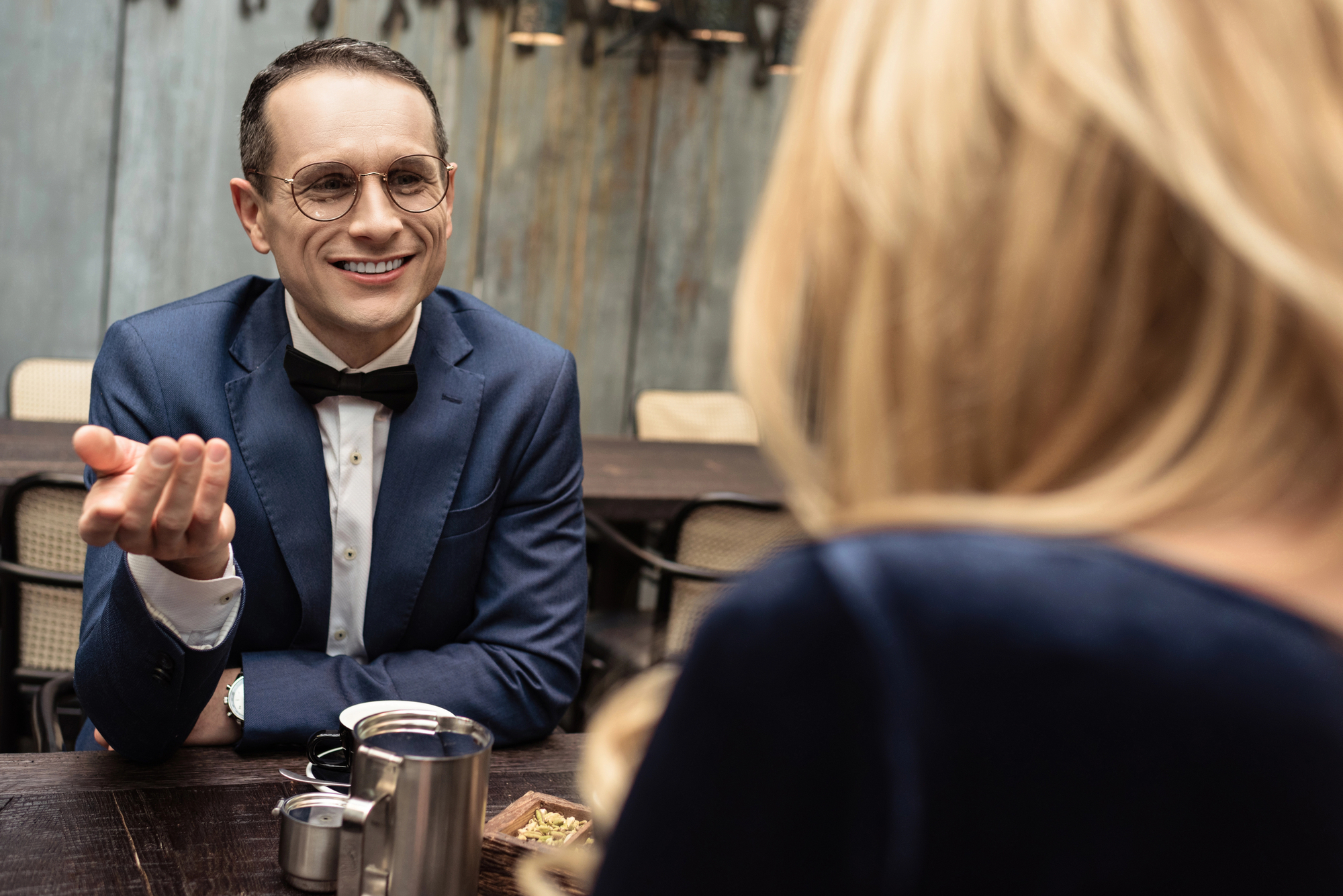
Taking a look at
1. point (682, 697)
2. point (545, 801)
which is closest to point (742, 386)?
point (682, 697)

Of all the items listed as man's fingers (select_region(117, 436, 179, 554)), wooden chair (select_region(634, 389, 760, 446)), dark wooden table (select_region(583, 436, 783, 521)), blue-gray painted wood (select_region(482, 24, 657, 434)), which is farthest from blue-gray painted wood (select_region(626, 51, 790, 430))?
man's fingers (select_region(117, 436, 179, 554))

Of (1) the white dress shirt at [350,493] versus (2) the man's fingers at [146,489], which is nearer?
(2) the man's fingers at [146,489]

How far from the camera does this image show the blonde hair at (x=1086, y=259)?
45cm

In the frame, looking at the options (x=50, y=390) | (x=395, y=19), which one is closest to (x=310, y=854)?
(x=50, y=390)

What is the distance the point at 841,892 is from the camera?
1.51 ft

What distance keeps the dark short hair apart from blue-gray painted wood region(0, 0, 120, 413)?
3.64 meters

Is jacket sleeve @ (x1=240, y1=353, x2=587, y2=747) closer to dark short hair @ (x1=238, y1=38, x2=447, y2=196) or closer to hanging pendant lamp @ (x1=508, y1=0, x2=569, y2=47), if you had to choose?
dark short hair @ (x1=238, y1=38, x2=447, y2=196)

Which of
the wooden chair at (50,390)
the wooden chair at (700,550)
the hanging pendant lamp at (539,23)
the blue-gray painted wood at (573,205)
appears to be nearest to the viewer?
the wooden chair at (700,550)

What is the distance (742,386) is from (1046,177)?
0.56ft

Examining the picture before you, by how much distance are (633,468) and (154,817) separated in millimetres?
2537

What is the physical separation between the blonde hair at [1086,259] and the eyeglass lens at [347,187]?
124 centimetres

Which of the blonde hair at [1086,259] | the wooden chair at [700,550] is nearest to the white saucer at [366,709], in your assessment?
the blonde hair at [1086,259]

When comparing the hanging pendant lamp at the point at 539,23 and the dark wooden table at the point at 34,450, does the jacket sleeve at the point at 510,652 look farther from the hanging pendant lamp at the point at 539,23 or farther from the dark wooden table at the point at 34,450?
the hanging pendant lamp at the point at 539,23

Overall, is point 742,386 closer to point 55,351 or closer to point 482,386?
point 482,386
